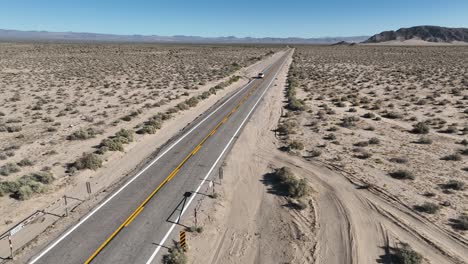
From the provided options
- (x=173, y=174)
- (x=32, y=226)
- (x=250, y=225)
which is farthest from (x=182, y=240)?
(x=173, y=174)

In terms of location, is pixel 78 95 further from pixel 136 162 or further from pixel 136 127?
pixel 136 162

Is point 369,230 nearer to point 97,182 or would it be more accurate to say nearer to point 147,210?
point 147,210

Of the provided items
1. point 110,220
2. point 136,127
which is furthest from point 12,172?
point 136,127

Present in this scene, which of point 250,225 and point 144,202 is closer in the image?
point 250,225

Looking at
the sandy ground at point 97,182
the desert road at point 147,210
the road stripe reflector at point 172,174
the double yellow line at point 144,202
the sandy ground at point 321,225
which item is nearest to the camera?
the desert road at point 147,210

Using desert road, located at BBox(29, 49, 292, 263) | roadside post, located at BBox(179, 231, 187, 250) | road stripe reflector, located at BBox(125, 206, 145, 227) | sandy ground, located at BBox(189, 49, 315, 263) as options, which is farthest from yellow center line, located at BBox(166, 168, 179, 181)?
roadside post, located at BBox(179, 231, 187, 250)

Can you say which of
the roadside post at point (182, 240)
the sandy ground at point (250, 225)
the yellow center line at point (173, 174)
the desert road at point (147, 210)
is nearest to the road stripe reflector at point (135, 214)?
the desert road at point (147, 210)

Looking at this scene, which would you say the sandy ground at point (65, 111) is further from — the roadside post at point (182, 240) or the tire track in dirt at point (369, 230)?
the tire track in dirt at point (369, 230)

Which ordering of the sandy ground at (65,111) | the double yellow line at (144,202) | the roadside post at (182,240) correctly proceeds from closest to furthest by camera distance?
1. the roadside post at (182,240)
2. the double yellow line at (144,202)
3. the sandy ground at (65,111)
